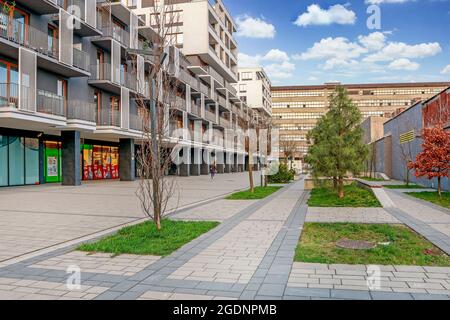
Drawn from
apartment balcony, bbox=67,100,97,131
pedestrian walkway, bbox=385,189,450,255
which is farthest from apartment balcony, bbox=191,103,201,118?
pedestrian walkway, bbox=385,189,450,255

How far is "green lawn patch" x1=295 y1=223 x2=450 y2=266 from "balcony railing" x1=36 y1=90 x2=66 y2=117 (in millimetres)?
17167

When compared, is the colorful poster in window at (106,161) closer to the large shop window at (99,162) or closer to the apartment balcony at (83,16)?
the large shop window at (99,162)

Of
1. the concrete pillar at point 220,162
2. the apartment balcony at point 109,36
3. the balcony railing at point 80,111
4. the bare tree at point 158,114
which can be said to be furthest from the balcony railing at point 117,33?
the concrete pillar at point 220,162

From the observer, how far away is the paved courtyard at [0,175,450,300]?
4324 mm

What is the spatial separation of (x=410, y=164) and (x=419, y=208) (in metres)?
5.39

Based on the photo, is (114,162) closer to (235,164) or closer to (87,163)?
(87,163)

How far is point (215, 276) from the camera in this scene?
5023 millimetres

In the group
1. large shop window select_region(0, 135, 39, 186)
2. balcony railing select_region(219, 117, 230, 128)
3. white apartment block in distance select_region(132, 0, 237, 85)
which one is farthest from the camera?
balcony railing select_region(219, 117, 230, 128)

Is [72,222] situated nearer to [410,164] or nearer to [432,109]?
[410,164]

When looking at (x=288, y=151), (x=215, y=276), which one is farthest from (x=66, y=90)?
(x=288, y=151)

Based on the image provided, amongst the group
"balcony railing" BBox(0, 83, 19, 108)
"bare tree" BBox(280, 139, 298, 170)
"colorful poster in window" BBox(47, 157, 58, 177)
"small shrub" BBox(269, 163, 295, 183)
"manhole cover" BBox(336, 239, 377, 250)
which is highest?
"balcony railing" BBox(0, 83, 19, 108)

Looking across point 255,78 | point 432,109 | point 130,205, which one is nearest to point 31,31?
point 130,205

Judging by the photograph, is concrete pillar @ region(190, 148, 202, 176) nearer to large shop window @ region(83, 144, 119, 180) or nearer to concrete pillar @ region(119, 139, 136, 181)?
large shop window @ region(83, 144, 119, 180)

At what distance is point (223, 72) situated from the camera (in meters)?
57.7
